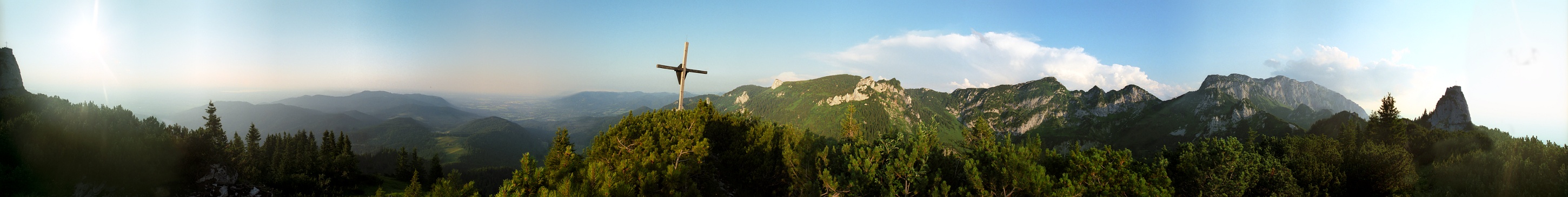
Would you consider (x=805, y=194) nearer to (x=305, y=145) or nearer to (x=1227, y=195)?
(x=1227, y=195)

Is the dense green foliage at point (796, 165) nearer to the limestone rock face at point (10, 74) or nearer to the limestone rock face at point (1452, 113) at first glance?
the limestone rock face at point (10, 74)

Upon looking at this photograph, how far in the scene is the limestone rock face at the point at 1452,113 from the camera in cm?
6931

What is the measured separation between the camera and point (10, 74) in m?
57.7

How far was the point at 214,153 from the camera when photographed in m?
31.6

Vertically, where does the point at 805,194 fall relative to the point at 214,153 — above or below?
above

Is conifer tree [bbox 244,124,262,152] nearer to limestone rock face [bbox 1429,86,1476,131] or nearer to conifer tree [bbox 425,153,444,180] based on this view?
conifer tree [bbox 425,153,444,180]

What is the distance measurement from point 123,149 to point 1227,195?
4992cm

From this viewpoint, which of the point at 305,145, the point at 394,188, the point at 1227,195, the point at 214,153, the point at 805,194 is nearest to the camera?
the point at 805,194

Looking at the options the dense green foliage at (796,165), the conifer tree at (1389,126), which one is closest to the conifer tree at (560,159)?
the dense green foliage at (796,165)

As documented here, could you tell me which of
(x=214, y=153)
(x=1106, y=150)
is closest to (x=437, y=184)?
(x=1106, y=150)

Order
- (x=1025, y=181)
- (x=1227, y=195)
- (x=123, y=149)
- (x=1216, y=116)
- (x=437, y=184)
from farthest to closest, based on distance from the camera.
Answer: (x=1216, y=116) < (x=123, y=149) < (x=1227, y=195) < (x=1025, y=181) < (x=437, y=184)

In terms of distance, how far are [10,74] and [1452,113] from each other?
201m

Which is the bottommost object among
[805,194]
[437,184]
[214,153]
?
[214,153]

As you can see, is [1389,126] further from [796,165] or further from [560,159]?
[560,159]
